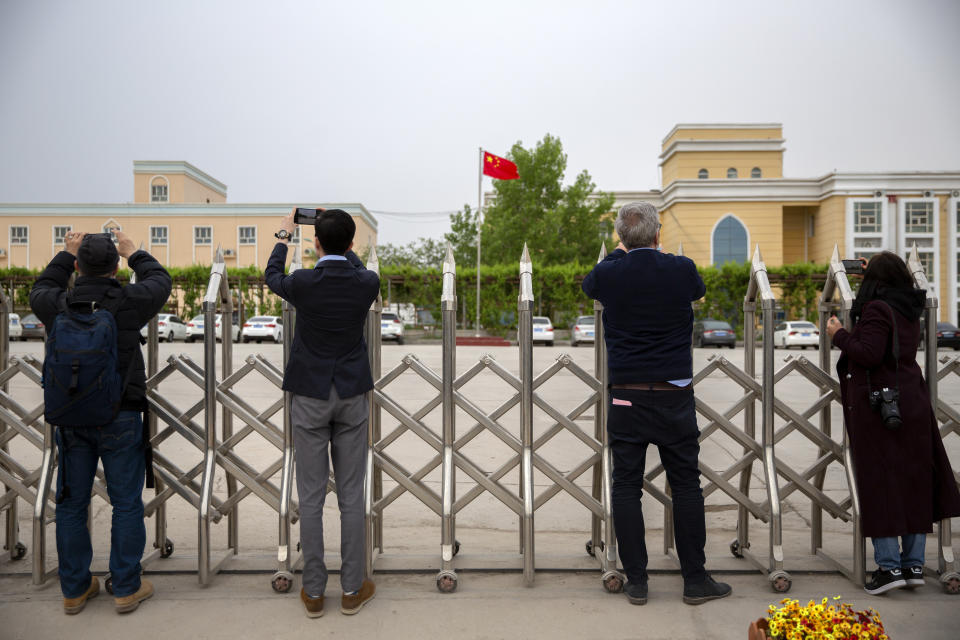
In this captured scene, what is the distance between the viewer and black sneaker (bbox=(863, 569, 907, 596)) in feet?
11.8

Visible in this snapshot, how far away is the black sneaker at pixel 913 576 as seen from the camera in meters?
3.64

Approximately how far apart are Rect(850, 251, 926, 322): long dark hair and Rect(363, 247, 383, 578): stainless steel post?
9.64 ft

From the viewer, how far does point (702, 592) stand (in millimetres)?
3512

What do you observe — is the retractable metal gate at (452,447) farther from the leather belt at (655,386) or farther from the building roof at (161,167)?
Result: the building roof at (161,167)

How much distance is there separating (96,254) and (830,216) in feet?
154

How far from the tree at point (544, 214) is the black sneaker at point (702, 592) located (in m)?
37.7

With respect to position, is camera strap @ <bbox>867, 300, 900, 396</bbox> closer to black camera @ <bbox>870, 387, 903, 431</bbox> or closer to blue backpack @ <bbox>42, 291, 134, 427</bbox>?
black camera @ <bbox>870, 387, 903, 431</bbox>

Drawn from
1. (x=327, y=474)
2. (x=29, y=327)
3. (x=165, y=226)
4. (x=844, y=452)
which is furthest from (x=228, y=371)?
(x=165, y=226)

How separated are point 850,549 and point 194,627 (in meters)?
4.20

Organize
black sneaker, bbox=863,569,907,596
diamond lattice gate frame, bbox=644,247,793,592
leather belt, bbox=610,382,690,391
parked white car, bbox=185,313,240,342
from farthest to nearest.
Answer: parked white car, bbox=185,313,240,342 → diamond lattice gate frame, bbox=644,247,793,592 → black sneaker, bbox=863,569,907,596 → leather belt, bbox=610,382,690,391

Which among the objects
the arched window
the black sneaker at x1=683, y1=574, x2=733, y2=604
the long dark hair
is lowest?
the black sneaker at x1=683, y1=574, x2=733, y2=604

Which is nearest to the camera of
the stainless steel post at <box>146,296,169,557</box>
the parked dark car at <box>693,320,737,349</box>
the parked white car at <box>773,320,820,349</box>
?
the stainless steel post at <box>146,296,169,557</box>

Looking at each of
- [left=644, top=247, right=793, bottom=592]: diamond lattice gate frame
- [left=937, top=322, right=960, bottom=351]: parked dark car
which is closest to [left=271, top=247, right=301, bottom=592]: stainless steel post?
[left=644, top=247, right=793, bottom=592]: diamond lattice gate frame

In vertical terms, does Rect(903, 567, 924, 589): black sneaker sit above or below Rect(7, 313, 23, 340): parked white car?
below
